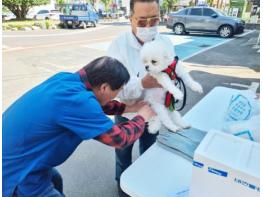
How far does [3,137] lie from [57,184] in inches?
20.6

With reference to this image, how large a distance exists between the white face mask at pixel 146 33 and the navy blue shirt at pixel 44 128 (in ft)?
1.76

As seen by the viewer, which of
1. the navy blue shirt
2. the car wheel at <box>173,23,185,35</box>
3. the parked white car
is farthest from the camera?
the parked white car

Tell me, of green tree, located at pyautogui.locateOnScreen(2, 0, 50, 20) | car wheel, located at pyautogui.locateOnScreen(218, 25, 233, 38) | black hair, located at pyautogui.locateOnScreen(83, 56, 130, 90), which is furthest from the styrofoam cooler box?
green tree, located at pyautogui.locateOnScreen(2, 0, 50, 20)

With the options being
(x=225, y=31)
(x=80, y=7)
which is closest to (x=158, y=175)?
(x=225, y=31)

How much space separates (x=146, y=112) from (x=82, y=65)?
501 centimetres

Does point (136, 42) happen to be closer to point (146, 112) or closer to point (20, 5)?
point (146, 112)

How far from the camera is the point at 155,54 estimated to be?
1.15 meters

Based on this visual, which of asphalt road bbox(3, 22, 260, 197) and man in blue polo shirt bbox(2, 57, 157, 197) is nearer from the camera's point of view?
man in blue polo shirt bbox(2, 57, 157, 197)

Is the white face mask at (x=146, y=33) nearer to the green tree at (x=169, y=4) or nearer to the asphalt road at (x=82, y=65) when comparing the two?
the asphalt road at (x=82, y=65)

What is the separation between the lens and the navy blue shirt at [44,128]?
947mm

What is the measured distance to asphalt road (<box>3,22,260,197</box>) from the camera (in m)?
2.29

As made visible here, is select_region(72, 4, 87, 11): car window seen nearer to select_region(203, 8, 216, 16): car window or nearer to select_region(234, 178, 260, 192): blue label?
select_region(203, 8, 216, 16): car window

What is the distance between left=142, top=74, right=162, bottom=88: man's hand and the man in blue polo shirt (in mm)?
169

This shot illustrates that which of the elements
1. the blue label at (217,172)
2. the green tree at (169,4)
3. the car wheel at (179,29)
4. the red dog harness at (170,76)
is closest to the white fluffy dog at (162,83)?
the red dog harness at (170,76)
